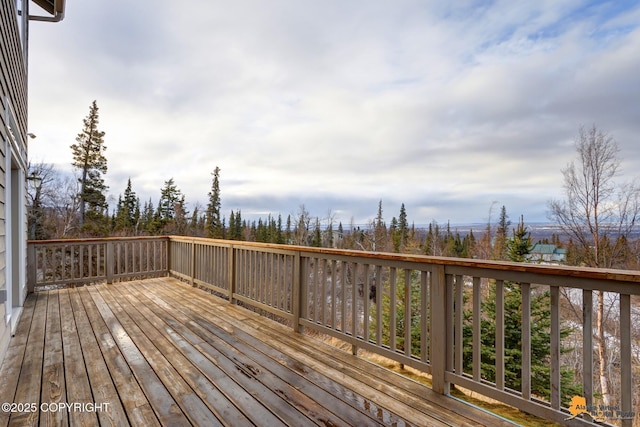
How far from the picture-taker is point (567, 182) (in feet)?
39.6

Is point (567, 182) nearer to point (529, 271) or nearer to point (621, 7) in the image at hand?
point (621, 7)

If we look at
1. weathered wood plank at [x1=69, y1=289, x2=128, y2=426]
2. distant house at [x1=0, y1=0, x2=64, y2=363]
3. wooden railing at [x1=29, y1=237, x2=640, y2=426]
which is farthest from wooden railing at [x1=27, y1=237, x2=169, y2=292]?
wooden railing at [x1=29, y1=237, x2=640, y2=426]

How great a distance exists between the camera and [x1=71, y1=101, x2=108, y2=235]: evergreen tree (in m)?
16.8

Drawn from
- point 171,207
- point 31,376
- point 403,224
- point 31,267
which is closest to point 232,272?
point 31,376

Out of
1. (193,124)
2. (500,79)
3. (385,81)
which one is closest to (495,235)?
(500,79)

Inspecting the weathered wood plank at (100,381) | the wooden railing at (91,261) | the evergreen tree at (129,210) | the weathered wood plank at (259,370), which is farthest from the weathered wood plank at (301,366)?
the evergreen tree at (129,210)

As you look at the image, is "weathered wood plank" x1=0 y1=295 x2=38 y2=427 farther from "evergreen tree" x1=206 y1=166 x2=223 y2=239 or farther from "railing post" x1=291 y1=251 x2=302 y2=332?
"evergreen tree" x1=206 y1=166 x2=223 y2=239

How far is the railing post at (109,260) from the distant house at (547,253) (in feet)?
45.0

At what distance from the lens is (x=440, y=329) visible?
199cm

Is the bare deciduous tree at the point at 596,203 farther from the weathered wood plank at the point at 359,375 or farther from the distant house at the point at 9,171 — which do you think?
the distant house at the point at 9,171

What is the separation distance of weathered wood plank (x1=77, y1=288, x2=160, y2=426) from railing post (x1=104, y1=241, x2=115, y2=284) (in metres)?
A: 2.33

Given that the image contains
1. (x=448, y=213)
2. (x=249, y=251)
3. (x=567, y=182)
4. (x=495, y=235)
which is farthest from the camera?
(x=448, y=213)

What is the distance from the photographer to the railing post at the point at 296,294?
314 cm

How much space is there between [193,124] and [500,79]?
8037 mm
